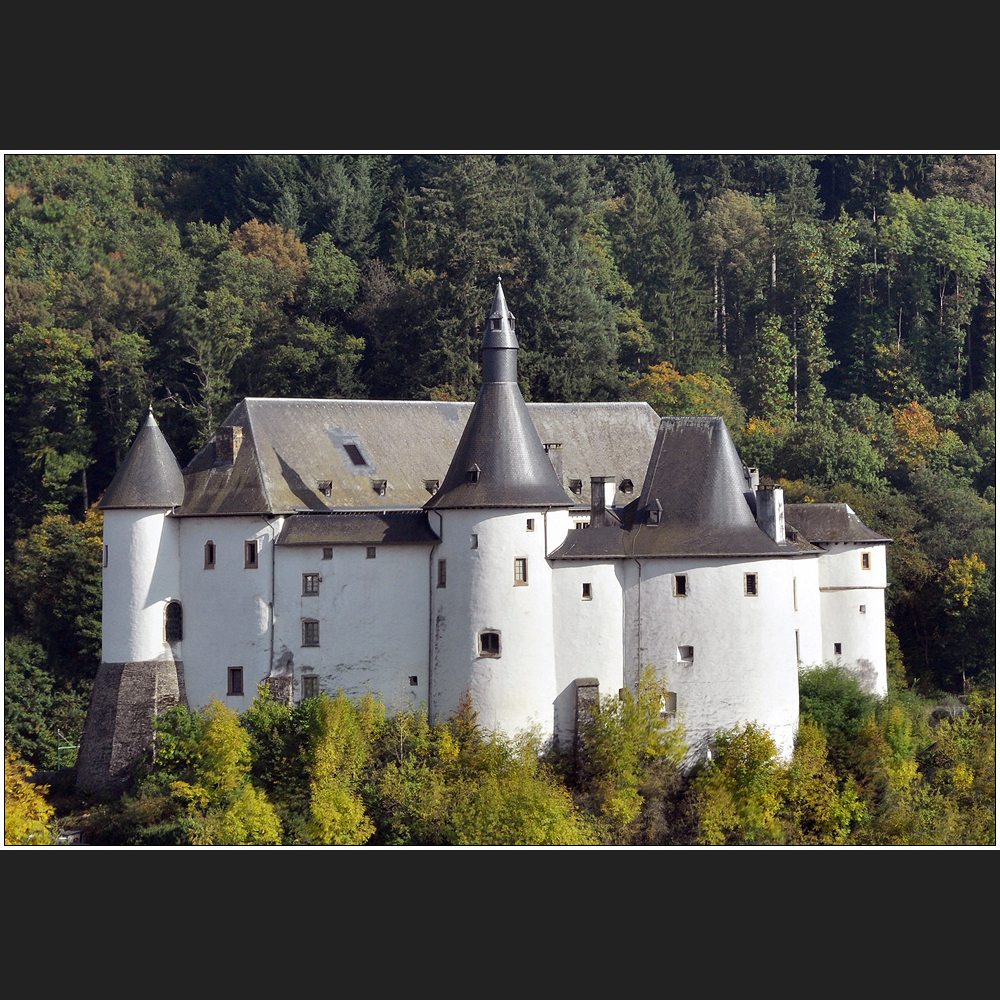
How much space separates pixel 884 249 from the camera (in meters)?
81.2

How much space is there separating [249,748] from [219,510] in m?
6.22

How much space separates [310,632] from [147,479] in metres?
6.05

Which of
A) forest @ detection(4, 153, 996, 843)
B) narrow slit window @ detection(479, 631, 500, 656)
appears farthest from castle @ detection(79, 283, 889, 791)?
forest @ detection(4, 153, 996, 843)

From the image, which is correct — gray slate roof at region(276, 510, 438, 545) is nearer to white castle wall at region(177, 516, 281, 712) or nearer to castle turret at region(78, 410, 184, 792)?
white castle wall at region(177, 516, 281, 712)

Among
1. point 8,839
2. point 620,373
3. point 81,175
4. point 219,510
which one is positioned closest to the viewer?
point 8,839

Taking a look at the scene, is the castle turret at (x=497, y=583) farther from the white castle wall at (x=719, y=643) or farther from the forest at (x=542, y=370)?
the white castle wall at (x=719, y=643)

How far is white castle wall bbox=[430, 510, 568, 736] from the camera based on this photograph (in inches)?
1965

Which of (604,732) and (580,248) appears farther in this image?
(580,248)

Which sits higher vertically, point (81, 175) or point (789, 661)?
point (81, 175)

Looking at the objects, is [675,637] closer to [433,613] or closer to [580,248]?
[433,613]

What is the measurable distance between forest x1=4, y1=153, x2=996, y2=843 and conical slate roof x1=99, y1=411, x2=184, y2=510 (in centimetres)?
574

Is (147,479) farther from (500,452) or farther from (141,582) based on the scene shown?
(500,452)

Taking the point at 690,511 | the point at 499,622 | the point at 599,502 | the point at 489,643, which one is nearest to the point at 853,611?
the point at 690,511

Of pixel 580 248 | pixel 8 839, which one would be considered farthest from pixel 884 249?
pixel 8 839
